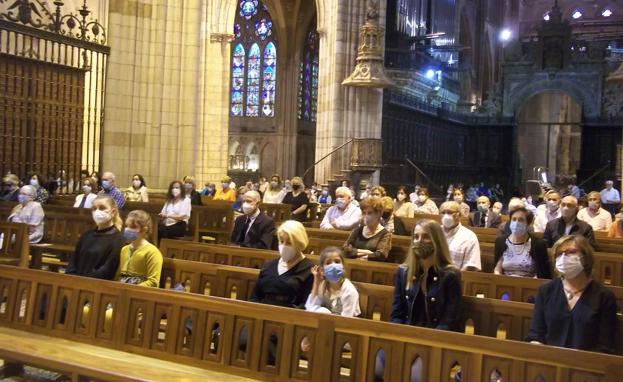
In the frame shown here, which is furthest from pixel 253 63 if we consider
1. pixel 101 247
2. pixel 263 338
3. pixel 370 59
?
pixel 263 338

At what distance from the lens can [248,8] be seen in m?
31.1

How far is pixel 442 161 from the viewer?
31344mm

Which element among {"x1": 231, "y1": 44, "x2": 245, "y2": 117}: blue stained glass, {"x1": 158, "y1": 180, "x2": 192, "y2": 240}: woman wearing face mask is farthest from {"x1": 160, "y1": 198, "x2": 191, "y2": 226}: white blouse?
{"x1": 231, "y1": 44, "x2": 245, "y2": 117}: blue stained glass

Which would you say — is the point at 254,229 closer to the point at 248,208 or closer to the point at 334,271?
the point at 248,208

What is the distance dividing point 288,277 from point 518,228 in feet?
7.81

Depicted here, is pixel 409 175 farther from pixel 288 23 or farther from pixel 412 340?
pixel 412 340

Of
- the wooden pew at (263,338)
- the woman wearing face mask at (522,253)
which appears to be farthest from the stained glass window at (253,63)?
the wooden pew at (263,338)

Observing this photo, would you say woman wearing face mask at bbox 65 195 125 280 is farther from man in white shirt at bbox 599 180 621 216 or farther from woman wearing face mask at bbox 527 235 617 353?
man in white shirt at bbox 599 180 621 216

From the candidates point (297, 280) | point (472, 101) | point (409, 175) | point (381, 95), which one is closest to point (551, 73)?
point (472, 101)

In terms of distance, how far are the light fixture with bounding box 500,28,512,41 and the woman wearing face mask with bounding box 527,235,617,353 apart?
37.4 metres

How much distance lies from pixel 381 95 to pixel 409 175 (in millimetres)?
4376

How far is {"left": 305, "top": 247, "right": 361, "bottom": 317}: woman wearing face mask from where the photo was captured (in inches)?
209

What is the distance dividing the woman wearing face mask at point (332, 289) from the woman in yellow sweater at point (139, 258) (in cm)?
150

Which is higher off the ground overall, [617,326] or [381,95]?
[381,95]
